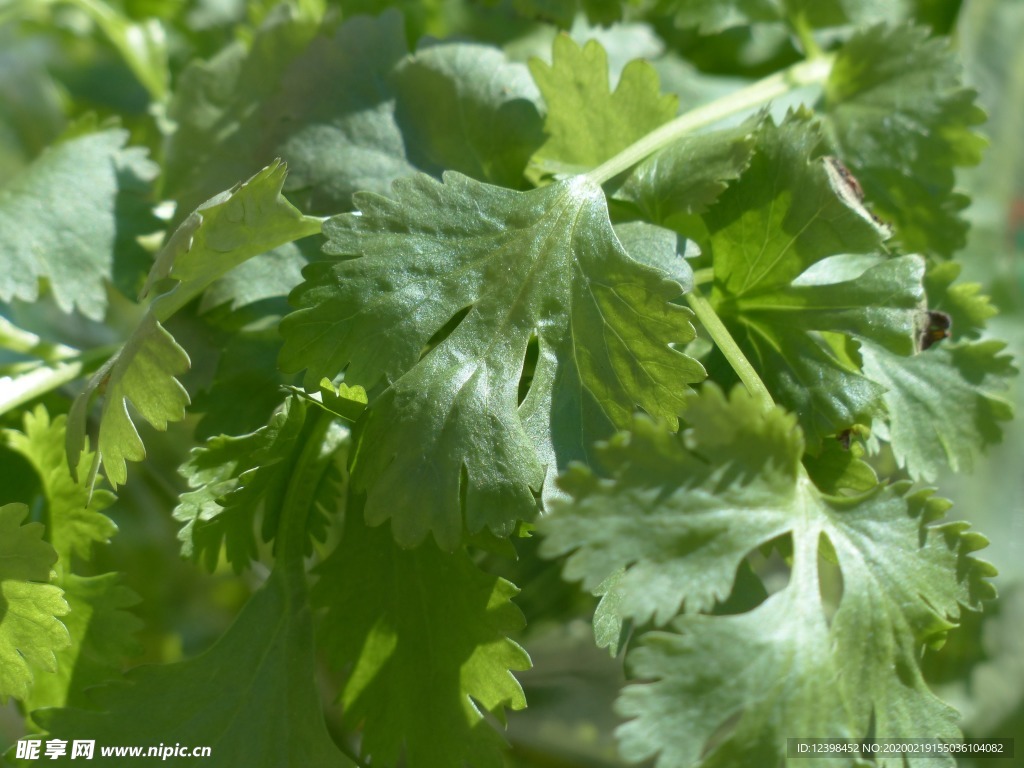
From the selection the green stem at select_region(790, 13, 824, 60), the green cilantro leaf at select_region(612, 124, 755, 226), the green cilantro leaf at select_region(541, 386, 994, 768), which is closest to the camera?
the green cilantro leaf at select_region(541, 386, 994, 768)

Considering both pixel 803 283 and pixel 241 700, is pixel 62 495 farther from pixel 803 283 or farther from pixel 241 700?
pixel 803 283

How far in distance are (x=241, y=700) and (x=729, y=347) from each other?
0.33 metres

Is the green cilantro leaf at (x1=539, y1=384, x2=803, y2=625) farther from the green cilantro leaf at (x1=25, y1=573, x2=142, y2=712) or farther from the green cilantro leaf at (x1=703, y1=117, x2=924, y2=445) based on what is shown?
the green cilantro leaf at (x1=25, y1=573, x2=142, y2=712)

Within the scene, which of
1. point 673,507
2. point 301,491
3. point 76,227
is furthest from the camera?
point 76,227

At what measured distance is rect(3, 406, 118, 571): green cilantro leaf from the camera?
0.53 metres

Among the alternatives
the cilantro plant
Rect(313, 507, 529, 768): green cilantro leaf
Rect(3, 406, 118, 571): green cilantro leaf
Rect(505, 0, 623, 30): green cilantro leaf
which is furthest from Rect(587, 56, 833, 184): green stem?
Rect(3, 406, 118, 571): green cilantro leaf

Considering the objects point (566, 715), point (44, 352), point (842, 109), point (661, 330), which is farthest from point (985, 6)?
point (44, 352)

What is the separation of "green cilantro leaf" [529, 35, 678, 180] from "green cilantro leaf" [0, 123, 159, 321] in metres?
0.29

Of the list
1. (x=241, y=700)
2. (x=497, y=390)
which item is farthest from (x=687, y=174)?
(x=241, y=700)

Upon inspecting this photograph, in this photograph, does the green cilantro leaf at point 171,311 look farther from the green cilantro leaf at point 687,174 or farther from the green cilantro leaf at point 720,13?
the green cilantro leaf at point 720,13

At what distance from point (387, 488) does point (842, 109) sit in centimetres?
43

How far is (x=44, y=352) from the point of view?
2.13ft

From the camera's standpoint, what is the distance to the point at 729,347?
19.4 inches

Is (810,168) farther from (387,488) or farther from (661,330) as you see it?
(387,488)
